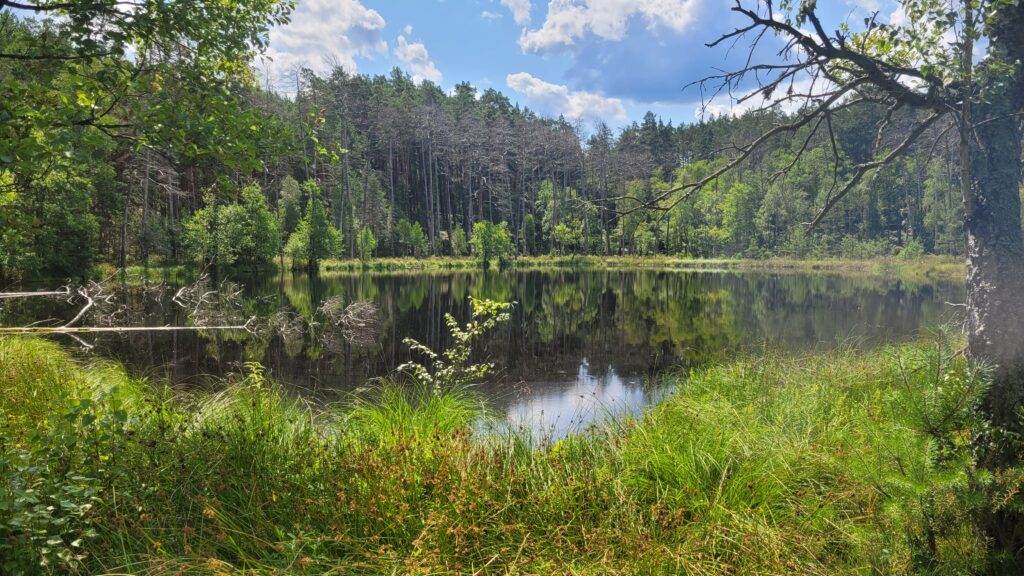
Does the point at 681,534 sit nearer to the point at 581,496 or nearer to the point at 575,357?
the point at 581,496

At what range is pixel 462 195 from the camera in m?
85.6

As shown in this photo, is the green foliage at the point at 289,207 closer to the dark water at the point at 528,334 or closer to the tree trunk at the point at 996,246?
the dark water at the point at 528,334

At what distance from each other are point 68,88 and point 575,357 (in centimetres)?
1280

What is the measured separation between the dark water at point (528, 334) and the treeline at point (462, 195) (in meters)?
6.75

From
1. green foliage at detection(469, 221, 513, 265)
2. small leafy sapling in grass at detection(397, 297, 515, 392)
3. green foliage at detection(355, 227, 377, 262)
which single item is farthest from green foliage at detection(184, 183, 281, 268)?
small leafy sapling in grass at detection(397, 297, 515, 392)

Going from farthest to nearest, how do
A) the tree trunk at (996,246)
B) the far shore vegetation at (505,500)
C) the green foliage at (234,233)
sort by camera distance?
1. the green foliage at (234,233)
2. the tree trunk at (996,246)
3. the far shore vegetation at (505,500)

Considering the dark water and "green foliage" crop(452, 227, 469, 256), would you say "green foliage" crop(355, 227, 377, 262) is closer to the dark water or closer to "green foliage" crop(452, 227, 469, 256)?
"green foliage" crop(452, 227, 469, 256)

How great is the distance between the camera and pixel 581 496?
3.58 meters

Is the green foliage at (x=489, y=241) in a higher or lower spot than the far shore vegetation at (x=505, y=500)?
higher

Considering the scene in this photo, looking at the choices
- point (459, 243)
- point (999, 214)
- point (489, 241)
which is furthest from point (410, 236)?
point (999, 214)

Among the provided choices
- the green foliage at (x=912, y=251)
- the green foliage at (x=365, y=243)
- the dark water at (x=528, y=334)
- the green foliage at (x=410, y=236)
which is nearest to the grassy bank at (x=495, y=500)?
the dark water at (x=528, y=334)

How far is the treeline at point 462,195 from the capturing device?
35.4 metres

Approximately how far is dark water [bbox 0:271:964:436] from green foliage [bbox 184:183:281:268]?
10.1 meters

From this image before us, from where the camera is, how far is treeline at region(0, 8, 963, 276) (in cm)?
3538
